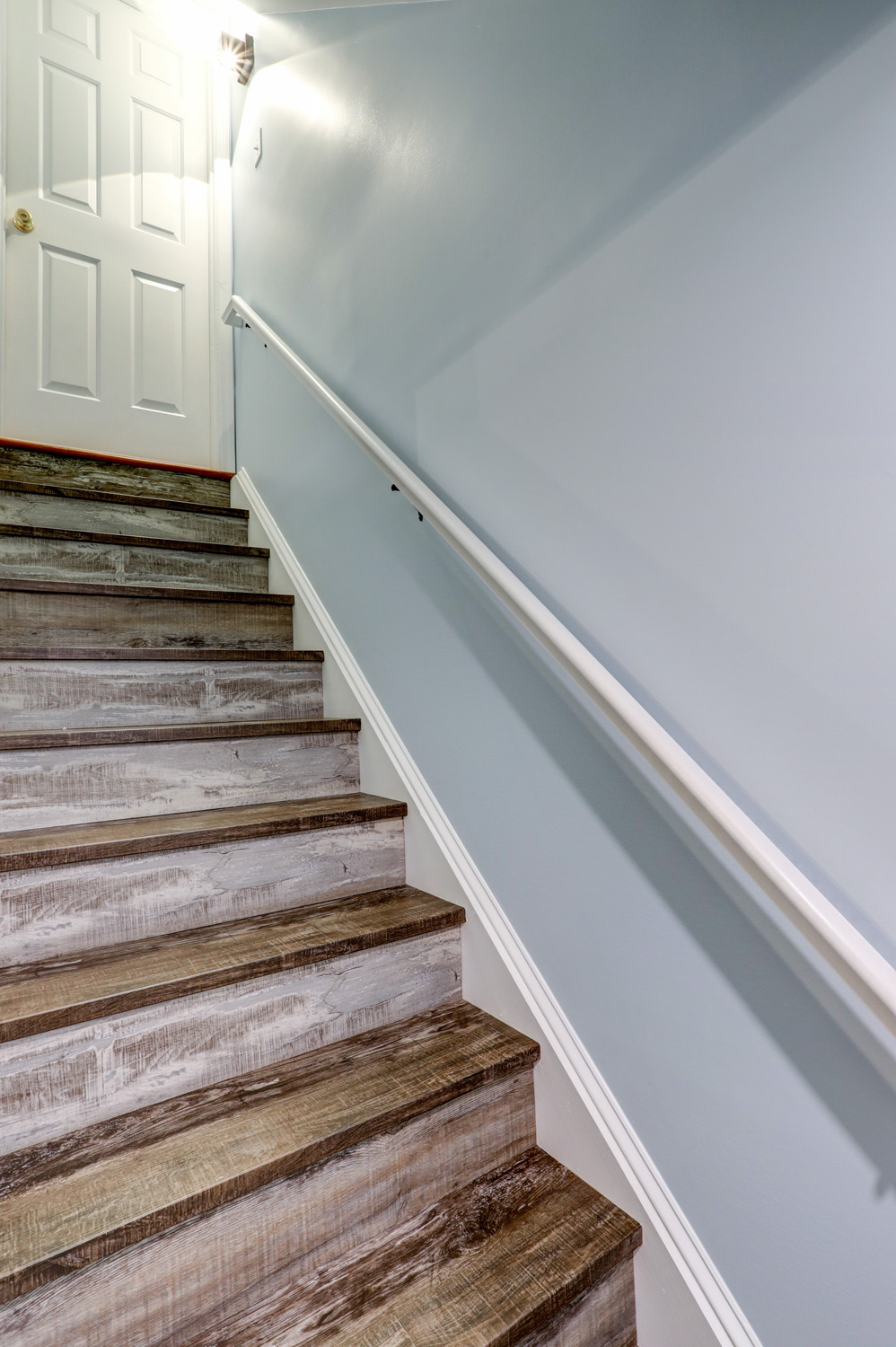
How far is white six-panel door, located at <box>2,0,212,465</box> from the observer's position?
2338 millimetres

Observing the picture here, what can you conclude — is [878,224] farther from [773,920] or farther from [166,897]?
[166,897]

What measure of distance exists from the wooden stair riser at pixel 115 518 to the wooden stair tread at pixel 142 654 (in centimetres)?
53

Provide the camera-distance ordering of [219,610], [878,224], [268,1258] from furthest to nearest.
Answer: [219,610]
[268,1258]
[878,224]

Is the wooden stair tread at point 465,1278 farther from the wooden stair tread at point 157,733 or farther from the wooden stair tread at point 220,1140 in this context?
the wooden stair tread at point 157,733

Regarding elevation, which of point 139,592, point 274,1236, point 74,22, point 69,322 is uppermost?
point 74,22

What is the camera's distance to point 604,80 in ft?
3.24

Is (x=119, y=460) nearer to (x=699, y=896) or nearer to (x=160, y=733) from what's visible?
(x=160, y=733)

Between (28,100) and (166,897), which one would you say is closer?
(166,897)

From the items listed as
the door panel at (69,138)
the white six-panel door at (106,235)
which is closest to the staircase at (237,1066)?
the white six-panel door at (106,235)

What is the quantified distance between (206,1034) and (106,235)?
2.72 metres

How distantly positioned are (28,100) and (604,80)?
2.42m

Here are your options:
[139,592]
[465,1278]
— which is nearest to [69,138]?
[139,592]

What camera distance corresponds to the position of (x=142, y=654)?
151 centimetres

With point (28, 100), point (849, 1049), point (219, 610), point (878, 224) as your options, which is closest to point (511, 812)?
point (849, 1049)
